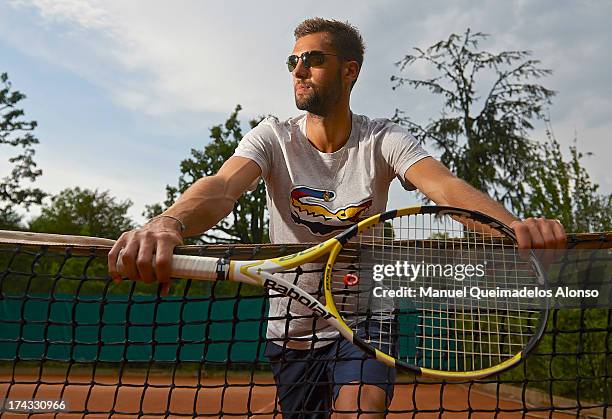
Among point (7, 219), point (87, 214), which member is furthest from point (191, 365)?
point (87, 214)

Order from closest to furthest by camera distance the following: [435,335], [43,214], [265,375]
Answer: [435,335] < [265,375] < [43,214]

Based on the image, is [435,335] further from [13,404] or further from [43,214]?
[43,214]

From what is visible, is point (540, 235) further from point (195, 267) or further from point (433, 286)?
point (195, 267)

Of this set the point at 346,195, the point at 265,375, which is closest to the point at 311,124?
the point at 346,195

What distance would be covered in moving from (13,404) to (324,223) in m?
6.26

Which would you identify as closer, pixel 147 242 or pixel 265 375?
pixel 147 242

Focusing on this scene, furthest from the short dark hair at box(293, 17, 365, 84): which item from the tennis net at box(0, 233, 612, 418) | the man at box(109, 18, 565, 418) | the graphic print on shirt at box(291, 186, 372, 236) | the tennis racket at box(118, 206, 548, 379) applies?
the tennis net at box(0, 233, 612, 418)

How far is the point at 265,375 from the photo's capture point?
11438 millimetres

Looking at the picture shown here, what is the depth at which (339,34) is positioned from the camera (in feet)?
8.28

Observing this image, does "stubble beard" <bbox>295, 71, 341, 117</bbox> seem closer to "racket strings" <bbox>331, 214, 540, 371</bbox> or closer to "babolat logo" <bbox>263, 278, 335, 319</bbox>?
"racket strings" <bbox>331, 214, 540, 371</bbox>

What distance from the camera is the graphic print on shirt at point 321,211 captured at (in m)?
2.20

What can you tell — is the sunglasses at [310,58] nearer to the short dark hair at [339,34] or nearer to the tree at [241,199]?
the short dark hair at [339,34]

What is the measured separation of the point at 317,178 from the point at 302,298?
684mm

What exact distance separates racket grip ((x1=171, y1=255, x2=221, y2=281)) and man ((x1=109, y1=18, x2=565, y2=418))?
17 centimetres
